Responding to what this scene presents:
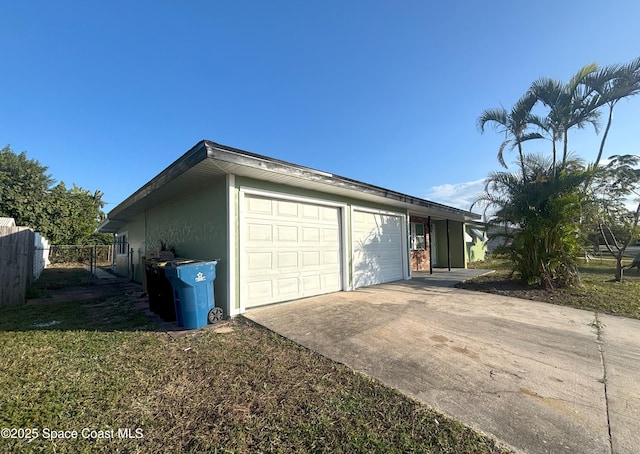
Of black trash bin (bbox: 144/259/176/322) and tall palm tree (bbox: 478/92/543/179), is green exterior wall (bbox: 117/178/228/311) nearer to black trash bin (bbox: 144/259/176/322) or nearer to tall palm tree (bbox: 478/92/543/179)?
black trash bin (bbox: 144/259/176/322)

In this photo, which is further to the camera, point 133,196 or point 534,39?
point 133,196

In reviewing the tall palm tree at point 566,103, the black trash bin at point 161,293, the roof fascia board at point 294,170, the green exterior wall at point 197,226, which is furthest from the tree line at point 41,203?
the tall palm tree at point 566,103

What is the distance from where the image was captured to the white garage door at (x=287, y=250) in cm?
533

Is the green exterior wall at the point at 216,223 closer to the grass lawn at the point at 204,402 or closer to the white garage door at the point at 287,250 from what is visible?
the white garage door at the point at 287,250

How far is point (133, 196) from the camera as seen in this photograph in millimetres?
7801

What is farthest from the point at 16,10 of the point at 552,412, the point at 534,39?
the point at 534,39

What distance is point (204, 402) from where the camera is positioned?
7.63 ft

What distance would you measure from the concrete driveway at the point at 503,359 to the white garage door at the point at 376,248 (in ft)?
7.19

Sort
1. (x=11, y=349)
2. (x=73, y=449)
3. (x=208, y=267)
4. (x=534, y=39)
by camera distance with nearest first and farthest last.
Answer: (x=73, y=449)
(x=11, y=349)
(x=208, y=267)
(x=534, y=39)

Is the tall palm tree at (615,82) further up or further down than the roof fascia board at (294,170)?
further up

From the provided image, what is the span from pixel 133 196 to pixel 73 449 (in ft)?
24.9

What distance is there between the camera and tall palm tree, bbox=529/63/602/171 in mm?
7898

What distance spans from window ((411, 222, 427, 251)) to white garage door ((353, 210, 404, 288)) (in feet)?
10.8

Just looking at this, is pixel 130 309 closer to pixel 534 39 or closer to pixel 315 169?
pixel 315 169
